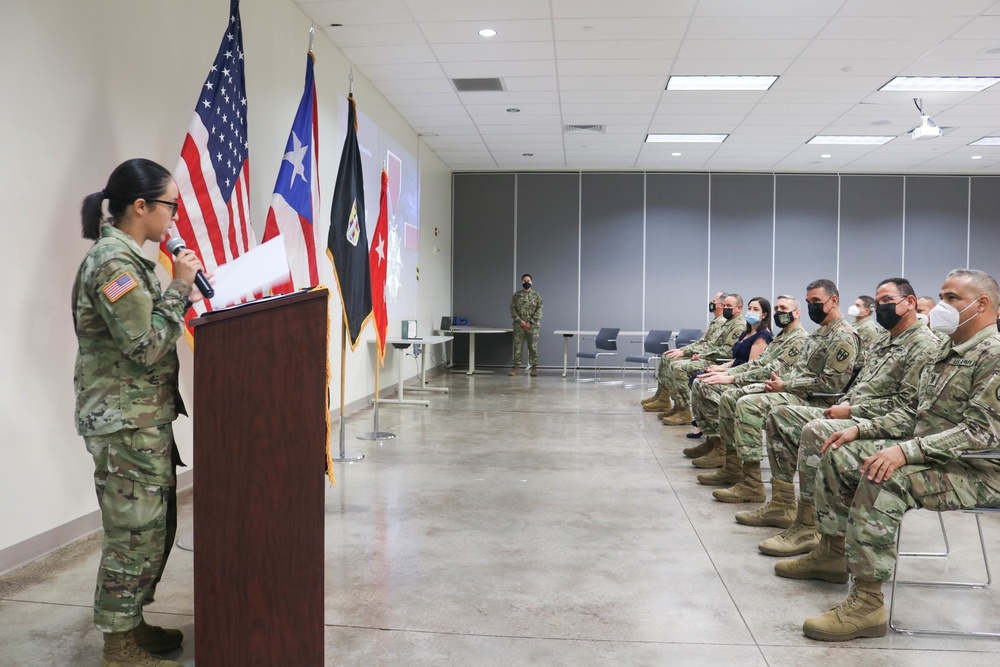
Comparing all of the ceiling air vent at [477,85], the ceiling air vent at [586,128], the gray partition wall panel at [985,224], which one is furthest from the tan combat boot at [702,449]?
the gray partition wall panel at [985,224]

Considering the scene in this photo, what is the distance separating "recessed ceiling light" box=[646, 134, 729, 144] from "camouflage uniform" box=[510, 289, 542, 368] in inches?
121

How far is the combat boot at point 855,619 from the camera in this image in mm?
2525

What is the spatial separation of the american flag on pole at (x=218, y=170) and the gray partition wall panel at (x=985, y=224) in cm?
1235

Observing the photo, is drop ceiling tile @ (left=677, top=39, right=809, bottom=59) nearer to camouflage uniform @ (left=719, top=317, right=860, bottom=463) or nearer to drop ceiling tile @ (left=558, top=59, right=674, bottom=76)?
drop ceiling tile @ (left=558, top=59, right=674, bottom=76)

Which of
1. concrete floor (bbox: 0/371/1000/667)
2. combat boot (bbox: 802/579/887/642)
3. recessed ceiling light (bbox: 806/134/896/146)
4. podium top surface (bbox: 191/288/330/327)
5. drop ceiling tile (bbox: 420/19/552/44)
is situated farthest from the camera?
recessed ceiling light (bbox: 806/134/896/146)

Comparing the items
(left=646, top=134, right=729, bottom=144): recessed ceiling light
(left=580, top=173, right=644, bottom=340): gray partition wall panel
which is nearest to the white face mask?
(left=646, top=134, right=729, bottom=144): recessed ceiling light

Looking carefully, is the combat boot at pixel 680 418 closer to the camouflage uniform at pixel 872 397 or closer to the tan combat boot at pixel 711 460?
the tan combat boot at pixel 711 460

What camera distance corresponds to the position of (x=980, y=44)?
6480 millimetres

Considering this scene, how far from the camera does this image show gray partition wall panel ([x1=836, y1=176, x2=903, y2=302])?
12750mm

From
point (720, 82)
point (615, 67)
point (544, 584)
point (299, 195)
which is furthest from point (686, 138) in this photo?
point (544, 584)

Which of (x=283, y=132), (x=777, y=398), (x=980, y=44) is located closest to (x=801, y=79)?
(x=980, y=44)

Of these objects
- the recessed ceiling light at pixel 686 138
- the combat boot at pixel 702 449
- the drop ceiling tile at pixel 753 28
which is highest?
the recessed ceiling light at pixel 686 138

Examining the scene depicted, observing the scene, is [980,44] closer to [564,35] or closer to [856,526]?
[564,35]

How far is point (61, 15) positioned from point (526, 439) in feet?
14.5
